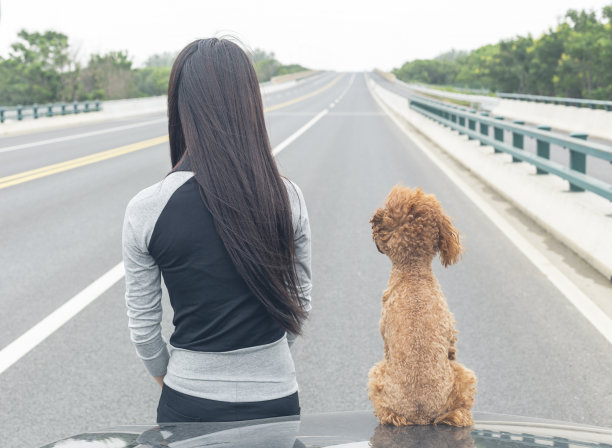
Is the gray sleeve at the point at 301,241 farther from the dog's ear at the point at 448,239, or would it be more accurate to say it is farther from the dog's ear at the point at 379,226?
the dog's ear at the point at 448,239

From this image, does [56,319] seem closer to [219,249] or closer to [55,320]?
[55,320]

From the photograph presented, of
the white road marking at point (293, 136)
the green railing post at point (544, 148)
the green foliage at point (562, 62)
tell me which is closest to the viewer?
the green railing post at point (544, 148)

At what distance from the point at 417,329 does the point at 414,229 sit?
32cm

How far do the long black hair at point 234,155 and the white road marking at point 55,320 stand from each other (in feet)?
11.9

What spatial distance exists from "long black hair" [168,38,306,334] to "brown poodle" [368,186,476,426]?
0.43 metres

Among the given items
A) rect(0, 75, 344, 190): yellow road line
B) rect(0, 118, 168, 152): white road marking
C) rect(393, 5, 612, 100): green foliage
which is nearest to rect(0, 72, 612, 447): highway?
rect(0, 75, 344, 190): yellow road line

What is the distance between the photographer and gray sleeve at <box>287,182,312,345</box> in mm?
2217

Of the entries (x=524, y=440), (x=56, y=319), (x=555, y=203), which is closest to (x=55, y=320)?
(x=56, y=319)

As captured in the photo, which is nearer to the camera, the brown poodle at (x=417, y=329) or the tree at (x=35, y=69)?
the brown poodle at (x=417, y=329)

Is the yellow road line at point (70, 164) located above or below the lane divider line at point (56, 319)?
above

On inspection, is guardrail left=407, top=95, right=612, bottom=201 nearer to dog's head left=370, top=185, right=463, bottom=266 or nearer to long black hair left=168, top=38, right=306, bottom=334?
dog's head left=370, top=185, right=463, bottom=266

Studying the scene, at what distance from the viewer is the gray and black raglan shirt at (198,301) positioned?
6.73 ft

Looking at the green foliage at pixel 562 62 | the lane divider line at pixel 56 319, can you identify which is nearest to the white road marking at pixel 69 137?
the lane divider line at pixel 56 319

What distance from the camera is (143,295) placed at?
2.20 metres
